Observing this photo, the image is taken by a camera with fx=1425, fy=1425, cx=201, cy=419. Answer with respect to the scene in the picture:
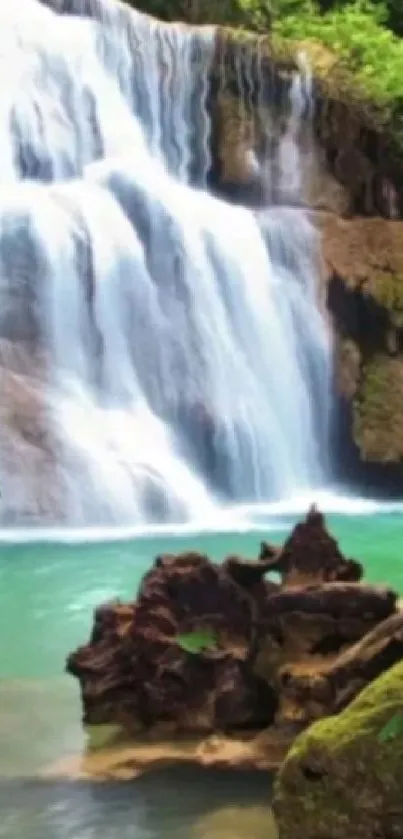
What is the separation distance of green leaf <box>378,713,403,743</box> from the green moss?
1349 cm

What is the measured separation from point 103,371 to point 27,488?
283cm

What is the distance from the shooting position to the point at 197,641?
5.63 metres

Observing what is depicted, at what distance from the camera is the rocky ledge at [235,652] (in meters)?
5.29

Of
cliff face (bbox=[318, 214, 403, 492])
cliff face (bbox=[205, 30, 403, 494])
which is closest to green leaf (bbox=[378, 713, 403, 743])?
cliff face (bbox=[318, 214, 403, 492])

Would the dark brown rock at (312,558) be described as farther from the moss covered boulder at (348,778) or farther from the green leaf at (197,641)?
the moss covered boulder at (348,778)

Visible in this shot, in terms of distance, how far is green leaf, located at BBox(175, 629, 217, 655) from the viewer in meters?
5.58

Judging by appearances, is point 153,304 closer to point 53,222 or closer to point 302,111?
point 53,222

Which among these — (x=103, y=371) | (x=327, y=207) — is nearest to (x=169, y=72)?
(x=327, y=207)

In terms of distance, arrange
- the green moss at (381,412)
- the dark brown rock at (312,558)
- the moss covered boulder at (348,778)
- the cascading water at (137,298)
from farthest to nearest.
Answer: the green moss at (381,412), the cascading water at (137,298), the dark brown rock at (312,558), the moss covered boulder at (348,778)

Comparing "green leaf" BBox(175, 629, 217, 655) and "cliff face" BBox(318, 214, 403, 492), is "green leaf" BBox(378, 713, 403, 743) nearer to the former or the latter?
"green leaf" BBox(175, 629, 217, 655)

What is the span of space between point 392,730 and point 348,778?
0.18 m

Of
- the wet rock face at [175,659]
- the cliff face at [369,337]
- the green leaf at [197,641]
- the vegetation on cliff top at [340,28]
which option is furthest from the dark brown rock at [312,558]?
the vegetation on cliff top at [340,28]

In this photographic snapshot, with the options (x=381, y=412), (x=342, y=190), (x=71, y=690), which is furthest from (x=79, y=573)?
(x=342, y=190)

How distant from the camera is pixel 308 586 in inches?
220
